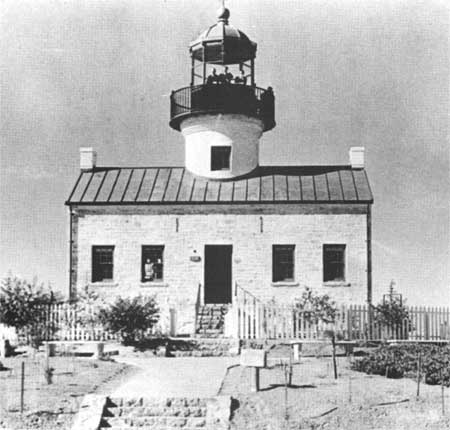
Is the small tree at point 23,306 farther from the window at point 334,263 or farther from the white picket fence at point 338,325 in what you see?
the window at point 334,263

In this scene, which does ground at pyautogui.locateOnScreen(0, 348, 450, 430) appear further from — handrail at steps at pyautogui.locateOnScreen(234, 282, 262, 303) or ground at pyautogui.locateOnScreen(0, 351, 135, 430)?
handrail at steps at pyautogui.locateOnScreen(234, 282, 262, 303)

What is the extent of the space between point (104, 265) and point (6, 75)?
9.02 metres

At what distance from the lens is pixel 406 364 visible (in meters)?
17.0

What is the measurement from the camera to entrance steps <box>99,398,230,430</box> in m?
12.8

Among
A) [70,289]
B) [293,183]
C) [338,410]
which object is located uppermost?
[293,183]

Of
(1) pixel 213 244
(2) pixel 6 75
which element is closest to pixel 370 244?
(1) pixel 213 244

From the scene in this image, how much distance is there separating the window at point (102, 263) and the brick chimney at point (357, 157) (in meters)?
8.91

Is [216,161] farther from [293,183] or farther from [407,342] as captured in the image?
[407,342]

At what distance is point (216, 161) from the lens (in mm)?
28984

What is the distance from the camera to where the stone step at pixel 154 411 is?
43.4ft

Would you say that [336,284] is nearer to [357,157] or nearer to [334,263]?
[334,263]

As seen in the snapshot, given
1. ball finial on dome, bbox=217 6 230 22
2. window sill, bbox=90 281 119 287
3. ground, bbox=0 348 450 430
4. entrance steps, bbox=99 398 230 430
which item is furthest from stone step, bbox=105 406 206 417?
ball finial on dome, bbox=217 6 230 22

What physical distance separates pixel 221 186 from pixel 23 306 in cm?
873

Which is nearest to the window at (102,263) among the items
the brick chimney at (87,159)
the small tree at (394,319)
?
the brick chimney at (87,159)
